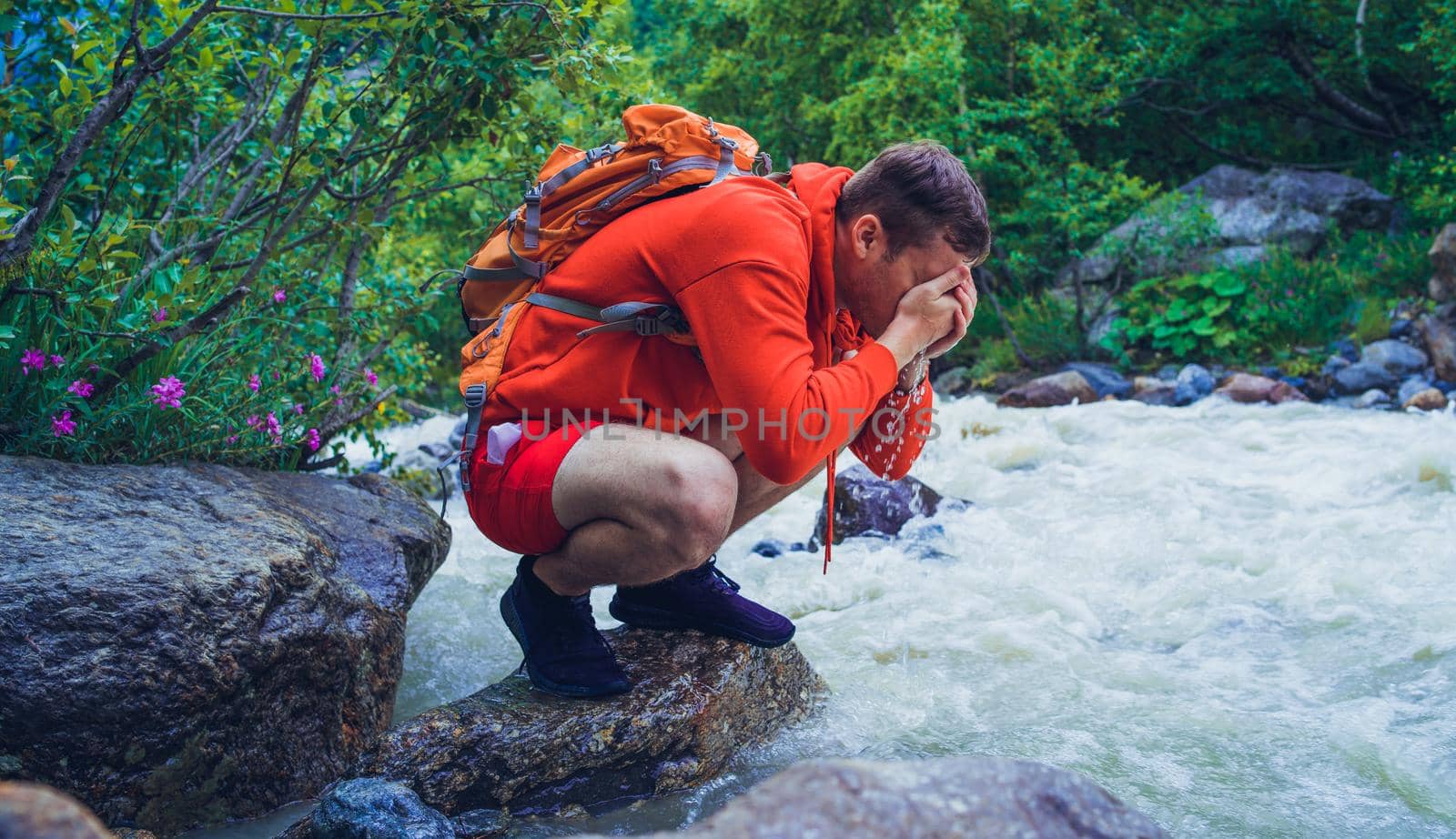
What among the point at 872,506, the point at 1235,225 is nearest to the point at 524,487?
the point at 872,506

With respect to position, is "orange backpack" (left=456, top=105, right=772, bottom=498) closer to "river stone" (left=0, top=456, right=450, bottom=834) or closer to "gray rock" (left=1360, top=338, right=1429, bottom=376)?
"river stone" (left=0, top=456, right=450, bottom=834)

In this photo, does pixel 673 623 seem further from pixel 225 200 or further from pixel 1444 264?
pixel 1444 264

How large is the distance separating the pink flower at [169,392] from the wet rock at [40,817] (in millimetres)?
2116

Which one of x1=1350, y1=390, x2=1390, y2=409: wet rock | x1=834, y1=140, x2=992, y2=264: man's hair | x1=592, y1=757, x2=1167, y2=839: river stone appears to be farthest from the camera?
x1=1350, y1=390, x2=1390, y2=409: wet rock

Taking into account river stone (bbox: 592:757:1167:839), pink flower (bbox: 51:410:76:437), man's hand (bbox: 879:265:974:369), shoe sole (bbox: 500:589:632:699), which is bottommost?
shoe sole (bbox: 500:589:632:699)

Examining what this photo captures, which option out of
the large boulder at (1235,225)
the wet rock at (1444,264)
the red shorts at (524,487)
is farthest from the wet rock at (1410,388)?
the red shorts at (524,487)

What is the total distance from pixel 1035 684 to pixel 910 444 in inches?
33.4

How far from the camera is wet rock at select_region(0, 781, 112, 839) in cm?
94

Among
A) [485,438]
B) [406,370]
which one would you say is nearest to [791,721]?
[485,438]

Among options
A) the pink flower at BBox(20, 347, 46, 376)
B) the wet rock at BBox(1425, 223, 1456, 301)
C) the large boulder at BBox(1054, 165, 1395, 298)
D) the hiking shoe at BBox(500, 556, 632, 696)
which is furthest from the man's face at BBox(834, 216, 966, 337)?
the large boulder at BBox(1054, 165, 1395, 298)

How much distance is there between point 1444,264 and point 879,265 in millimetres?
7638

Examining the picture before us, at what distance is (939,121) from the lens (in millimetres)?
10219

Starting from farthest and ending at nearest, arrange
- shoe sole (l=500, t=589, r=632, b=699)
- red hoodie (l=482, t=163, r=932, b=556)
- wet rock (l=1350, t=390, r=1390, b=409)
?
1. wet rock (l=1350, t=390, r=1390, b=409)
2. shoe sole (l=500, t=589, r=632, b=699)
3. red hoodie (l=482, t=163, r=932, b=556)

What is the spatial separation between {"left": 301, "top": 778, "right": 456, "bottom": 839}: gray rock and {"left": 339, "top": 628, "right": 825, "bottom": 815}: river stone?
0.47 feet
